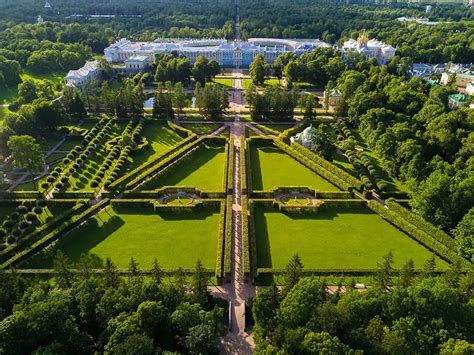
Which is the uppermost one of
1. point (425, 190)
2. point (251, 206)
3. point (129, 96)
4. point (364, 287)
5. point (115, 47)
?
point (115, 47)

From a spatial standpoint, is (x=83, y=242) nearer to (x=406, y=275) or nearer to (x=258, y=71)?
(x=406, y=275)

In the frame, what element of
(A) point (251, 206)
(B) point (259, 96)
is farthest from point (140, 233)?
(B) point (259, 96)

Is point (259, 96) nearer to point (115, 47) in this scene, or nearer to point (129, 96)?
point (129, 96)

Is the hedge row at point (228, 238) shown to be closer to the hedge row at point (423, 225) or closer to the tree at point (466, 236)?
the hedge row at point (423, 225)

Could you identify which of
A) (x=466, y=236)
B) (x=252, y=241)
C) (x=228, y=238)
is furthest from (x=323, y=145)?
(x=228, y=238)

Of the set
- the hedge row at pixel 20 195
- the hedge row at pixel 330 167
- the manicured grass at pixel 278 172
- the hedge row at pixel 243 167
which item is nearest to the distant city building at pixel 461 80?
the hedge row at pixel 330 167

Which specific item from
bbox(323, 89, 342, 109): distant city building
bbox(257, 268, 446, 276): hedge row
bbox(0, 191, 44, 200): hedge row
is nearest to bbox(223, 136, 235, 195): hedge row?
bbox(257, 268, 446, 276): hedge row
